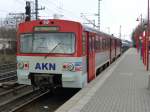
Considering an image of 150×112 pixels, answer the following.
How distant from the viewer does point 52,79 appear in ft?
41.1

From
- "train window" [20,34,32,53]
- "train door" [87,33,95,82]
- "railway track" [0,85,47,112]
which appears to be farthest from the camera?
"train door" [87,33,95,82]

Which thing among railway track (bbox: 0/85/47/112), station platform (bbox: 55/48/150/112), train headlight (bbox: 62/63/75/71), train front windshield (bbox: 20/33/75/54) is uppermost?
train front windshield (bbox: 20/33/75/54)

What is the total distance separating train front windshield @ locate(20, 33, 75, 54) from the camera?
12.6 meters

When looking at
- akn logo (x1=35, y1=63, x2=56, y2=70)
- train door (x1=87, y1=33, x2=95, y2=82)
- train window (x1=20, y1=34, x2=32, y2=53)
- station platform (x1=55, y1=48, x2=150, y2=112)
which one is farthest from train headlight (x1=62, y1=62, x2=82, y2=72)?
train door (x1=87, y1=33, x2=95, y2=82)

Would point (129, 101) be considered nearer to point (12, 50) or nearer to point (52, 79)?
point (52, 79)

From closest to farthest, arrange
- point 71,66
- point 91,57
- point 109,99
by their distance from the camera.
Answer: point 109,99 → point 71,66 → point 91,57

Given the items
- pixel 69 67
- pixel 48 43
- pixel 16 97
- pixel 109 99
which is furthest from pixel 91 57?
pixel 109 99

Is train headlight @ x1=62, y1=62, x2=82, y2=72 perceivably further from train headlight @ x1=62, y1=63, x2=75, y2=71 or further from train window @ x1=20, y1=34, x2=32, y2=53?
train window @ x1=20, y1=34, x2=32, y2=53

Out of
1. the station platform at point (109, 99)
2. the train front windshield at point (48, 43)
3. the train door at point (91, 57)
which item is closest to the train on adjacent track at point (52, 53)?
the train front windshield at point (48, 43)

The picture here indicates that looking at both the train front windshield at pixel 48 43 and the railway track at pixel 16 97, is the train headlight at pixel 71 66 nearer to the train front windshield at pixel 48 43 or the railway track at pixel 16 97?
the train front windshield at pixel 48 43

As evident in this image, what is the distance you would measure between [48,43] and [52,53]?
1.46ft

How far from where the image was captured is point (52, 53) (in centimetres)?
1257

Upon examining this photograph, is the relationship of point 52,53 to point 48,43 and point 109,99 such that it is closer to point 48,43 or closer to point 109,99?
point 48,43

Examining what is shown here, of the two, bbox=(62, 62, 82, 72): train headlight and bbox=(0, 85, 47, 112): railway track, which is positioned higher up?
bbox=(62, 62, 82, 72): train headlight
